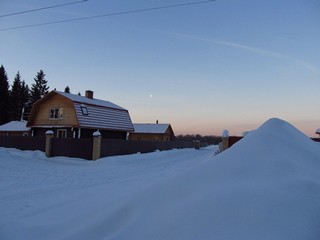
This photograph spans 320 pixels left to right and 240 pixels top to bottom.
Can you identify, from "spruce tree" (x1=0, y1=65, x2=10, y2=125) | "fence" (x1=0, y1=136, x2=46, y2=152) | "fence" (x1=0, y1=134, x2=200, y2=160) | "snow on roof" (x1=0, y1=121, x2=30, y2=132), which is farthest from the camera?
"spruce tree" (x1=0, y1=65, x2=10, y2=125)

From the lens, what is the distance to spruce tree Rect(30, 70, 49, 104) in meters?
62.6

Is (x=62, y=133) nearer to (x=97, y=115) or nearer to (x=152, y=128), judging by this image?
(x=97, y=115)

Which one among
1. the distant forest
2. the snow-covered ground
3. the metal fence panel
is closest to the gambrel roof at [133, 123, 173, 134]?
the distant forest

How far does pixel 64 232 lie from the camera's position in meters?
4.72

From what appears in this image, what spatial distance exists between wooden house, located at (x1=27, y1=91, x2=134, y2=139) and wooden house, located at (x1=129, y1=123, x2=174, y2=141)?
2402 centimetres

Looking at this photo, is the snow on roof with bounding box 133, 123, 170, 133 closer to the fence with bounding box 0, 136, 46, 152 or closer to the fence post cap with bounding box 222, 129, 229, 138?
the fence with bounding box 0, 136, 46, 152

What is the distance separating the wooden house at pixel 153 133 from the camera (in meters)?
54.0

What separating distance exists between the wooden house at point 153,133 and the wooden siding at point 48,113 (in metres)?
26.8

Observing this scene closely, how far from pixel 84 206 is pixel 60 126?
21.3 m

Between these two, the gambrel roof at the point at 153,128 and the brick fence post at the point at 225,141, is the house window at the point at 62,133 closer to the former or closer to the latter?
the brick fence post at the point at 225,141

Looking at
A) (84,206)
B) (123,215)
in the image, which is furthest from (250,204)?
(84,206)

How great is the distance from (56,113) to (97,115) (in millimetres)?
4020

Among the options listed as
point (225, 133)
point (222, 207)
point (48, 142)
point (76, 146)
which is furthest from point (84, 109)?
point (222, 207)

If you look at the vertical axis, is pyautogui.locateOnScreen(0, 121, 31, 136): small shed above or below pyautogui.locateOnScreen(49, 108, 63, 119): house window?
below
